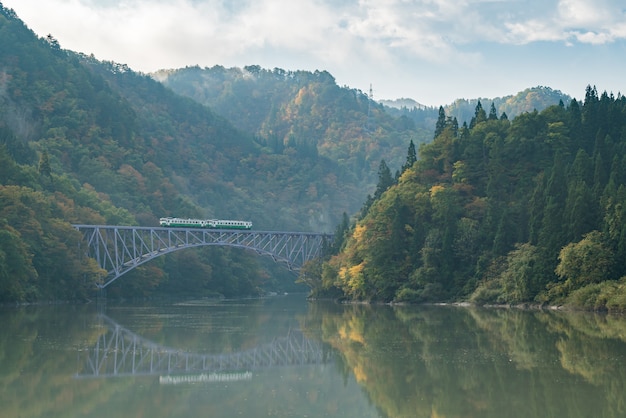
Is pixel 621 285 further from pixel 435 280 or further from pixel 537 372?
pixel 537 372

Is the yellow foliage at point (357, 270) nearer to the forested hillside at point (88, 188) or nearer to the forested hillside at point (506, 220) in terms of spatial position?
the forested hillside at point (506, 220)

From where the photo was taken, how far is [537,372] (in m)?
28.3

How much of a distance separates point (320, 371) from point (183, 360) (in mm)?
5971

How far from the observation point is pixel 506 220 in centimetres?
7900

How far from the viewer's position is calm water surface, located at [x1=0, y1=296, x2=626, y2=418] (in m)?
22.9

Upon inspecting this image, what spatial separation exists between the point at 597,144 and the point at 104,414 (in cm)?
6788

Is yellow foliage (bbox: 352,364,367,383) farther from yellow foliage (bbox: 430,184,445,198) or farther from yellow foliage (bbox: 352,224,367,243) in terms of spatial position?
yellow foliage (bbox: 352,224,367,243)

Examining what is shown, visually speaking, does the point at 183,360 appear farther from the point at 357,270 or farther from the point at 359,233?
the point at 359,233

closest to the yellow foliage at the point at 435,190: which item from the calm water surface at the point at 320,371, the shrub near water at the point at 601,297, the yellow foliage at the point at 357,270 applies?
the yellow foliage at the point at 357,270

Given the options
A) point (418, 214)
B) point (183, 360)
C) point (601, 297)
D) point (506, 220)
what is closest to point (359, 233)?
point (418, 214)

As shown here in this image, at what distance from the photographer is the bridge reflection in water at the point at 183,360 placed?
97.8 feet

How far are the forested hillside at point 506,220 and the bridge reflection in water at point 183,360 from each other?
88.7 feet

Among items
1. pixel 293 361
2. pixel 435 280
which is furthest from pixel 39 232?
pixel 293 361

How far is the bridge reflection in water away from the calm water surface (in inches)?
2.5
